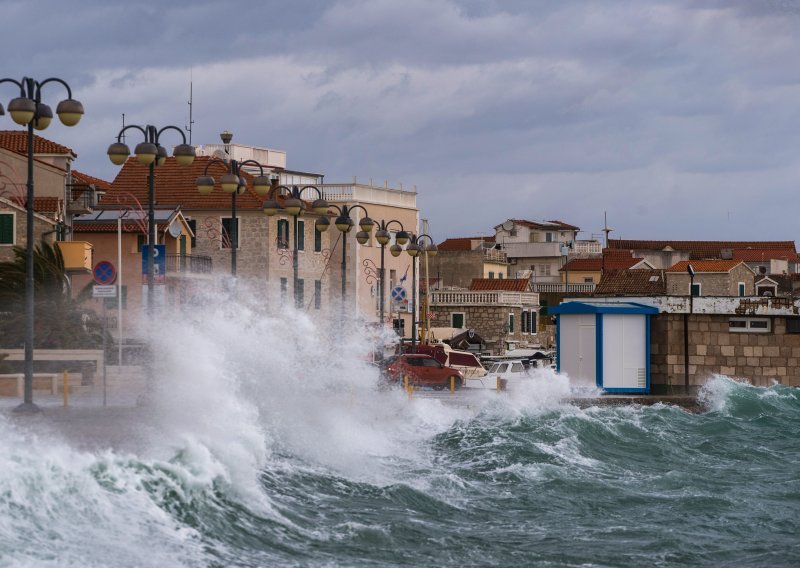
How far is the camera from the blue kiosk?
41.2 m

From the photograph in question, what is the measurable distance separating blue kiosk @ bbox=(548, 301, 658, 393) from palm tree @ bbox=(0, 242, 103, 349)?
1415 cm

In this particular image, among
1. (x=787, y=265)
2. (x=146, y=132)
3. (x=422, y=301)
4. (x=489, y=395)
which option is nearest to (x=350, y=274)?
(x=422, y=301)

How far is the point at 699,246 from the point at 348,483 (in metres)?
113

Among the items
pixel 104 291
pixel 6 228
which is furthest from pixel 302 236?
pixel 104 291

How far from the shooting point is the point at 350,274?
75.6 metres

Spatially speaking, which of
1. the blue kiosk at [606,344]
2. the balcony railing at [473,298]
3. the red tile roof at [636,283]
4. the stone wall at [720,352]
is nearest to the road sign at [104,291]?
the blue kiosk at [606,344]

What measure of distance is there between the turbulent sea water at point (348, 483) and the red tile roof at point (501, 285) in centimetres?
5169

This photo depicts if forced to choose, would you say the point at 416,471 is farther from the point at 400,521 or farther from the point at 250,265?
the point at 250,265

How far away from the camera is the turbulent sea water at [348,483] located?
16.1 m

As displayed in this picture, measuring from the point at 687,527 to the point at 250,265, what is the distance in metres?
47.8

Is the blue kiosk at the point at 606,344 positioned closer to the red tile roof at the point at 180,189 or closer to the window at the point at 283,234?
the window at the point at 283,234

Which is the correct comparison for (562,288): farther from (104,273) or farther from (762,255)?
(104,273)

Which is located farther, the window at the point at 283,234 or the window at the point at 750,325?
the window at the point at 283,234

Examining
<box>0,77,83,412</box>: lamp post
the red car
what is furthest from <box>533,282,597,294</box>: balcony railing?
<box>0,77,83,412</box>: lamp post
